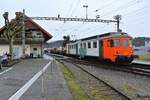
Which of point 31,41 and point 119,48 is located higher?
point 31,41

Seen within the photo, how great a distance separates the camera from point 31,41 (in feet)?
239

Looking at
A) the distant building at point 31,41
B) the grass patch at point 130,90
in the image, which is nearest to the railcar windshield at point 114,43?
the grass patch at point 130,90

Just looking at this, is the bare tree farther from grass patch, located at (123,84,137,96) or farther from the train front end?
grass patch, located at (123,84,137,96)

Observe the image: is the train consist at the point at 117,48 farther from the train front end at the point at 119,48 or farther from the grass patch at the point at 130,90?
the grass patch at the point at 130,90

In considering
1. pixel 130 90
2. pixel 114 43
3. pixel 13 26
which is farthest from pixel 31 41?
pixel 130 90

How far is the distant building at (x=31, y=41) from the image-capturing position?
235 ft

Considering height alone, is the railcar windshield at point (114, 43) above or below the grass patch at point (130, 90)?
above

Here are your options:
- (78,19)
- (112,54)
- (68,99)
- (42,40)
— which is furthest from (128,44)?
(42,40)

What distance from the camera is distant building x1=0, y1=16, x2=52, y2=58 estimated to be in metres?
71.6

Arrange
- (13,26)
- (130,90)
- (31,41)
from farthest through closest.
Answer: (31,41), (13,26), (130,90)

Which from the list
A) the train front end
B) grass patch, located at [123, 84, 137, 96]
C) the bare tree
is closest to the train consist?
the train front end

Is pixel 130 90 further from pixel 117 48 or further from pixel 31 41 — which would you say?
pixel 31 41

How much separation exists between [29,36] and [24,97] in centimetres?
6103

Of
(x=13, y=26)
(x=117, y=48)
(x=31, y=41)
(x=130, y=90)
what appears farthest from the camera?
(x=31, y=41)
